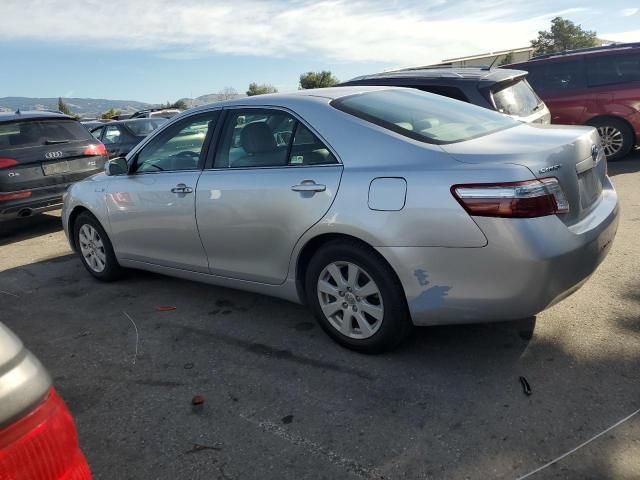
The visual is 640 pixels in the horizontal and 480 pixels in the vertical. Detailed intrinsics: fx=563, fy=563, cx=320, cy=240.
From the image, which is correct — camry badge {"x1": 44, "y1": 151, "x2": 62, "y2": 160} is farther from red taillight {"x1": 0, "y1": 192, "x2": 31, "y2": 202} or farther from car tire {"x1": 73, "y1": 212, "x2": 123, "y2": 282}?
car tire {"x1": 73, "y1": 212, "x2": 123, "y2": 282}

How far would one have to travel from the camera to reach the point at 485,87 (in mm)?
6164

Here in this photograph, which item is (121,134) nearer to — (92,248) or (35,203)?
(35,203)

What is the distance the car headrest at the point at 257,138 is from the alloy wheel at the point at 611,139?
22.7 ft

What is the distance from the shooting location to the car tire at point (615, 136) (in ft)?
28.1

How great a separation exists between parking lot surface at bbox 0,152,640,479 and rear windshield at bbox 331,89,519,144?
1.25 metres

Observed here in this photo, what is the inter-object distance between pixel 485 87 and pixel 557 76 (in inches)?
148

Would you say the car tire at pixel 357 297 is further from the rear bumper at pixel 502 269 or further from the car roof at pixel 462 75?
the car roof at pixel 462 75

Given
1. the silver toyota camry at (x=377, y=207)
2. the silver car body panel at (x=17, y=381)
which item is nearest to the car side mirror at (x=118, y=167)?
the silver toyota camry at (x=377, y=207)

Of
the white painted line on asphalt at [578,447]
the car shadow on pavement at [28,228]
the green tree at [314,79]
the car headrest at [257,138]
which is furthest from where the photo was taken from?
the green tree at [314,79]

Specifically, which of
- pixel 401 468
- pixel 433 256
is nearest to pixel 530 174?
pixel 433 256

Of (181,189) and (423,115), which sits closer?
(423,115)

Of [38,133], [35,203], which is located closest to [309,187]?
[35,203]

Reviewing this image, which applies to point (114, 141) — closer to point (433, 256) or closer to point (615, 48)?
point (615, 48)

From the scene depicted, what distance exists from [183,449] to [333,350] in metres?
1.14
